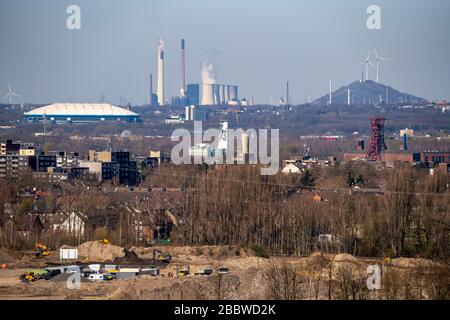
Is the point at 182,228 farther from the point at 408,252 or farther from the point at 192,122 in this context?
the point at 192,122

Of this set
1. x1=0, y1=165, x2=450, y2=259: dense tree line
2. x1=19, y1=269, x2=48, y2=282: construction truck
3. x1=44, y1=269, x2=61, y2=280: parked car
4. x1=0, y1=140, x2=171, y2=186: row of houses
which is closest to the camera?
x1=19, y1=269, x2=48, y2=282: construction truck

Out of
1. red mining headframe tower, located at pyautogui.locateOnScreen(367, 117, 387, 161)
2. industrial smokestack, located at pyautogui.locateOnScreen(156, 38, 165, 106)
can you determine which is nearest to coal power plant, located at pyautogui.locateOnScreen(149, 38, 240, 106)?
industrial smokestack, located at pyautogui.locateOnScreen(156, 38, 165, 106)

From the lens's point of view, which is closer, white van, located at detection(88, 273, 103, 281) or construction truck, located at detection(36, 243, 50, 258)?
white van, located at detection(88, 273, 103, 281)

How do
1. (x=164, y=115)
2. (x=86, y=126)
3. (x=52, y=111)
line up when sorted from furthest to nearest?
(x=164, y=115) < (x=52, y=111) < (x=86, y=126)

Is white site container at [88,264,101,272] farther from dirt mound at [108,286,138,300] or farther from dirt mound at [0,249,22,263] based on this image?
dirt mound at [108,286,138,300]

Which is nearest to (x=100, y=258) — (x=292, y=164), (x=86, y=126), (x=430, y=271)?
(x=430, y=271)

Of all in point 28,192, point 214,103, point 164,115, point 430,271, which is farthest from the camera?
point 214,103

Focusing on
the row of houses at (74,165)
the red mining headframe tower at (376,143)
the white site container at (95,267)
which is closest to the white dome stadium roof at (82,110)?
the red mining headframe tower at (376,143)
